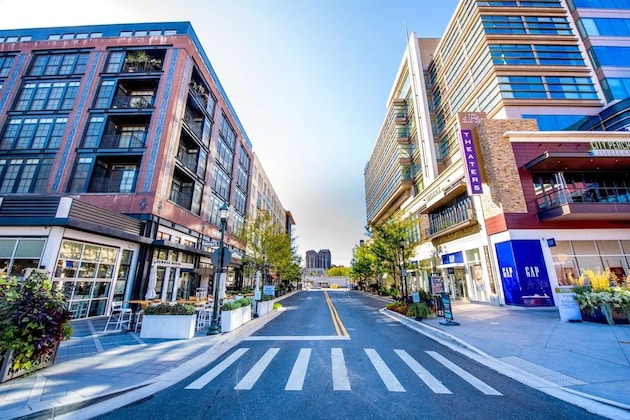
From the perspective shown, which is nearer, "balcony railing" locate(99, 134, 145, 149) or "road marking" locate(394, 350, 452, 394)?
"road marking" locate(394, 350, 452, 394)

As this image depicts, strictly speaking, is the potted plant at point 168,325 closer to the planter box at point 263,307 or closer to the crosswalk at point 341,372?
the crosswalk at point 341,372

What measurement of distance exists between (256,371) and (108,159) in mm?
21540

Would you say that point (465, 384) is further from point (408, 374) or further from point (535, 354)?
point (535, 354)

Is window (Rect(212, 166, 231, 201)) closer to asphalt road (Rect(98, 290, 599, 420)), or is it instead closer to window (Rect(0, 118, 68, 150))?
window (Rect(0, 118, 68, 150))

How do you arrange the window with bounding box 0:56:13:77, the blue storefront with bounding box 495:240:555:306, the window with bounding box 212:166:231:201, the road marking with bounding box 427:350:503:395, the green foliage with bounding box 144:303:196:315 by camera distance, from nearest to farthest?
the road marking with bounding box 427:350:503:395
the green foliage with bounding box 144:303:196:315
the blue storefront with bounding box 495:240:555:306
the window with bounding box 0:56:13:77
the window with bounding box 212:166:231:201

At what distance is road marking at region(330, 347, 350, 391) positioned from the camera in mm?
4852

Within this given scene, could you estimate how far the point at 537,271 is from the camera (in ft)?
51.2

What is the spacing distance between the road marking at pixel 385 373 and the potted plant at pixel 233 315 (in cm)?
599

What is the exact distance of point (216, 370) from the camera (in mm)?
5871

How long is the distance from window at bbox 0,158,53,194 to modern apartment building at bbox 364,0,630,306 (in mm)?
27555

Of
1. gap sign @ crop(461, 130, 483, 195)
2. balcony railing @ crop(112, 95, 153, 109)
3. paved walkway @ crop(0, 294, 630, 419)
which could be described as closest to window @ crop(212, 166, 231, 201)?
balcony railing @ crop(112, 95, 153, 109)

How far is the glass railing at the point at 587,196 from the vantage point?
16250 mm

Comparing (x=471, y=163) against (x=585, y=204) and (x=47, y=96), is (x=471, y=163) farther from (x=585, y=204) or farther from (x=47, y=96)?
(x=47, y=96)

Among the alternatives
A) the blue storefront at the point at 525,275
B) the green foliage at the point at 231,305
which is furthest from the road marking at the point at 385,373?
the blue storefront at the point at 525,275
